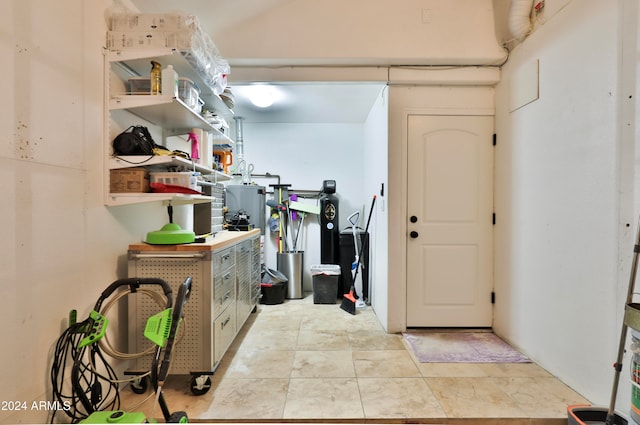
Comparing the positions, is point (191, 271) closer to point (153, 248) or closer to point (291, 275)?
point (153, 248)

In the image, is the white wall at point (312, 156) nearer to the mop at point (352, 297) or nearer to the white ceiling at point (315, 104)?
the white ceiling at point (315, 104)

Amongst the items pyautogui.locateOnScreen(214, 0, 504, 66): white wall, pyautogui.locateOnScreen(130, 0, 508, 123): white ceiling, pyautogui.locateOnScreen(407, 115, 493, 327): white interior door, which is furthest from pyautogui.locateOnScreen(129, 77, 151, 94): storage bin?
pyautogui.locateOnScreen(407, 115, 493, 327): white interior door

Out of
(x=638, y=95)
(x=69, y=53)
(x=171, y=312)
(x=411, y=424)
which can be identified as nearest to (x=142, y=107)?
(x=69, y=53)

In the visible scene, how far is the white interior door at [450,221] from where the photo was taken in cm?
284

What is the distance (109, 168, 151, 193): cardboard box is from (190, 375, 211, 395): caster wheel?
1235mm

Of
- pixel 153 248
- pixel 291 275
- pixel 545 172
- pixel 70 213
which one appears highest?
pixel 545 172

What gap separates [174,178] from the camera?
1.95 m

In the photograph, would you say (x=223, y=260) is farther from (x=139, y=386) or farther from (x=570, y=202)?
(x=570, y=202)

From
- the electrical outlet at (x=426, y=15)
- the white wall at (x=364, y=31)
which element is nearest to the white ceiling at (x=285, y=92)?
the white wall at (x=364, y=31)

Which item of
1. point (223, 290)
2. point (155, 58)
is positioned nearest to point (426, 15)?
point (155, 58)

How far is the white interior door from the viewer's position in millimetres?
2838

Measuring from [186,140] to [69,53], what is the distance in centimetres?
102

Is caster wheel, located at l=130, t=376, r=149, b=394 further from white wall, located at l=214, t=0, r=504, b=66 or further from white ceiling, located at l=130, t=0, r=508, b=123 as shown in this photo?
white wall, located at l=214, t=0, r=504, b=66

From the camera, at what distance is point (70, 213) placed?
1489mm
